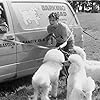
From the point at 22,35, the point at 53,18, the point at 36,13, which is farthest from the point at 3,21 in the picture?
the point at 53,18

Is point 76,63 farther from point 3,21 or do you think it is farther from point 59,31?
point 3,21

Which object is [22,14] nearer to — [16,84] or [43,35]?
[43,35]

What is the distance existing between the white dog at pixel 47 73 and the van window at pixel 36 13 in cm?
119

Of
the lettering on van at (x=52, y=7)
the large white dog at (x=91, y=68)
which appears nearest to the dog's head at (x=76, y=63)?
the large white dog at (x=91, y=68)

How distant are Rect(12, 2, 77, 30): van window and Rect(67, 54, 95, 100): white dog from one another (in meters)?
1.62

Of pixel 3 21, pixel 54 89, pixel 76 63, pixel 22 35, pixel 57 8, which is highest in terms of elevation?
pixel 57 8

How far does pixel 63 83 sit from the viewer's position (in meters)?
5.70

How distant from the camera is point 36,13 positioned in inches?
212

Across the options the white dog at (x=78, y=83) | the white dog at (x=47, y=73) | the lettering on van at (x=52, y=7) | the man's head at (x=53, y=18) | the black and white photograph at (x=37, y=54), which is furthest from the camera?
the lettering on van at (x=52, y=7)

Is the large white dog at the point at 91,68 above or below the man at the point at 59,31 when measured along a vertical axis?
below

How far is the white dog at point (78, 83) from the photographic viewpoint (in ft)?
11.8

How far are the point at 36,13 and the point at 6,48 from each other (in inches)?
Result: 48.5

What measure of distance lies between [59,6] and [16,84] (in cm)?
237

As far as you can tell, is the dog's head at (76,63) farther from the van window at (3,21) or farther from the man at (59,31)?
the van window at (3,21)
